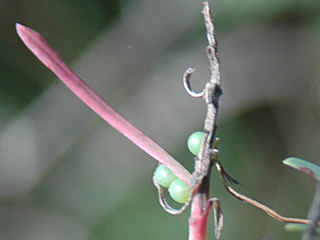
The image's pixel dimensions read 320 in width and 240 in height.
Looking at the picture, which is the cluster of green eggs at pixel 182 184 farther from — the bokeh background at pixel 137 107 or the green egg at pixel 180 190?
the bokeh background at pixel 137 107

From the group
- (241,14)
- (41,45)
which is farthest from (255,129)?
(41,45)

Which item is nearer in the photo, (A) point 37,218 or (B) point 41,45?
(B) point 41,45

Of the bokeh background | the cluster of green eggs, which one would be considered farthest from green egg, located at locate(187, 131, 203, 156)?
the bokeh background

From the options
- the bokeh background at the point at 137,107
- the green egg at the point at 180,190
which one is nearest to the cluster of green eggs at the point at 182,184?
→ the green egg at the point at 180,190

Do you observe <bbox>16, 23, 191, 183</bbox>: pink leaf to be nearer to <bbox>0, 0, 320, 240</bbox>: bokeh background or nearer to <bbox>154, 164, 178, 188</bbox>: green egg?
<bbox>154, 164, 178, 188</bbox>: green egg

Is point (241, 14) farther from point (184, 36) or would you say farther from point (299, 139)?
point (299, 139)

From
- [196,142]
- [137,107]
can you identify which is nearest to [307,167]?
[196,142]

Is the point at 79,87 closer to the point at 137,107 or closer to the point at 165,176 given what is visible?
the point at 165,176
